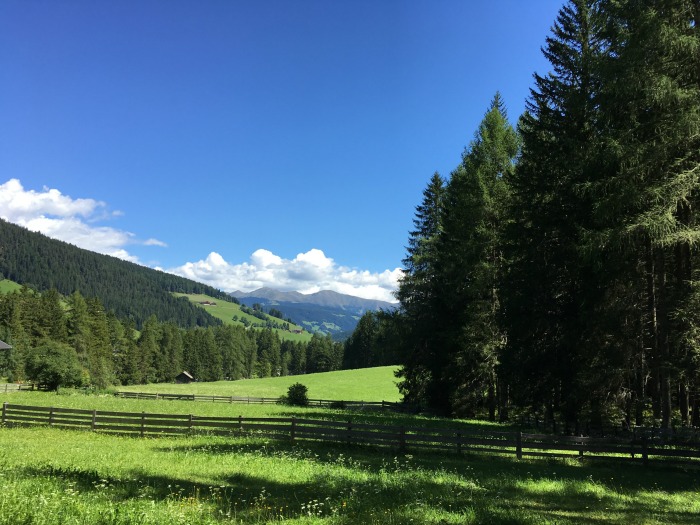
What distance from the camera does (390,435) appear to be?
18.0 meters

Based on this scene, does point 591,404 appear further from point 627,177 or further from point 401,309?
point 401,309

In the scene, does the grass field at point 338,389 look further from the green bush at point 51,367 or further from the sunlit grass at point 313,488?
the sunlit grass at point 313,488

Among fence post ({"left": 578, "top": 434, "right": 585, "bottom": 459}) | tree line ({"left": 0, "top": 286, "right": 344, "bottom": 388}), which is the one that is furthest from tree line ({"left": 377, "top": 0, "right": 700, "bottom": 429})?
tree line ({"left": 0, "top": 286, "right": 344, "bottom": 388})

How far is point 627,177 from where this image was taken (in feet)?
53.1

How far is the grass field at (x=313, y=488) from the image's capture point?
768 cm

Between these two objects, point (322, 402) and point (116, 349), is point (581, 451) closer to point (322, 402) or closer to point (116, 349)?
point (322, 402)

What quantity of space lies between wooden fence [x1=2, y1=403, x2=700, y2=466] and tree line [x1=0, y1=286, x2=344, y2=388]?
3257cm

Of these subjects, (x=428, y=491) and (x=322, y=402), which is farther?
(x=322, y=402)

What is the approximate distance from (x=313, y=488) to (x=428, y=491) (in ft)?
9.00

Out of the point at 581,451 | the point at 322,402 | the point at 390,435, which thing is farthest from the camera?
the point at 322,402

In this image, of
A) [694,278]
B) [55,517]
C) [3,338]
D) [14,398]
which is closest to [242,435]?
[55,517]

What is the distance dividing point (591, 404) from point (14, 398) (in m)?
48.8

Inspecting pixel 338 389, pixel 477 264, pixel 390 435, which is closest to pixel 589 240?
pixel 390 435

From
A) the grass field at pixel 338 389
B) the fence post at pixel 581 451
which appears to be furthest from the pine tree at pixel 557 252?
the grass field at pixel 338 389
